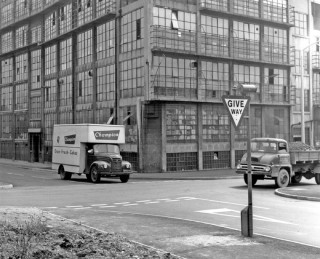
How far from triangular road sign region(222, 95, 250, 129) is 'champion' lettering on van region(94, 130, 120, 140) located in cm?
1802

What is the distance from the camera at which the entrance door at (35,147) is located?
178 ft

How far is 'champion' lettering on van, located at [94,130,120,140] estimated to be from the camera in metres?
27.7

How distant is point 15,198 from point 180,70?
22166mm

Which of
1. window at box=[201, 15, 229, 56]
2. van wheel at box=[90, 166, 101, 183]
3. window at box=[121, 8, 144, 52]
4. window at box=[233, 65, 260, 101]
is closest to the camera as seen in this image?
van wheel at box=[90, 166, 101, 183]

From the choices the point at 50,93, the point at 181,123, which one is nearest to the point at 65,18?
the point at 50,93

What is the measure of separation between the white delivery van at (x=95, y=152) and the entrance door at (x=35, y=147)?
26001 millimetres

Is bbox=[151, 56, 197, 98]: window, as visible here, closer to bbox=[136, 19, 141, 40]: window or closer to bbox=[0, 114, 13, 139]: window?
bbox=[136, 19, 141, 40]: window

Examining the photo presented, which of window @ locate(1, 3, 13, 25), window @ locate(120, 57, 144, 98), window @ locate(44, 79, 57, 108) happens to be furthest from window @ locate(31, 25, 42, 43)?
window @ locate(120, 57, 144, 98)

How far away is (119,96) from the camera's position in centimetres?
3941

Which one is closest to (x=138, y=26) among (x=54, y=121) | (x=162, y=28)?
(x=162, y=28)

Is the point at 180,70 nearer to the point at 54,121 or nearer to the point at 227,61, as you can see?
the point at 227,61

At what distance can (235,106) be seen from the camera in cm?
1043

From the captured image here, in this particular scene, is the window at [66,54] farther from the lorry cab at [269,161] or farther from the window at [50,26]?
the lorry cab at [269,161]

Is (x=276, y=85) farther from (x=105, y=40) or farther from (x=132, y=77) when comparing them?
(x=105, y=40)
